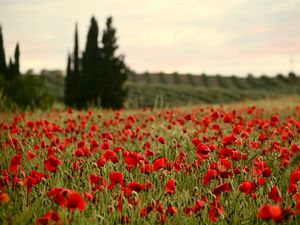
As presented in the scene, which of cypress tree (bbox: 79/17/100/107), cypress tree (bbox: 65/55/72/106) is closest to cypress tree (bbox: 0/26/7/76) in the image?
cypress tree (bbox: 65/55/72/106)

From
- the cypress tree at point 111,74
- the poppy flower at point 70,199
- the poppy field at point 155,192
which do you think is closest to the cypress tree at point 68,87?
the cypress tree at point 111,74

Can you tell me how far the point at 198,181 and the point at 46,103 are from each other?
15.8m

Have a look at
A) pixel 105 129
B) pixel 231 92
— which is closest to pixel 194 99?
pixel 231 92

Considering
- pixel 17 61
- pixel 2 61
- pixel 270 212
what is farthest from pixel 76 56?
pixel 270 212

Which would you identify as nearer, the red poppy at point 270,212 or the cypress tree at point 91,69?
the red poppy at point 270,212

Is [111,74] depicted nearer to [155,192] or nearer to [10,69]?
[10,69]

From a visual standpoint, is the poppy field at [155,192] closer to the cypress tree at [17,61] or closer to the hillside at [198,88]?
the cypress tree at [17,61]

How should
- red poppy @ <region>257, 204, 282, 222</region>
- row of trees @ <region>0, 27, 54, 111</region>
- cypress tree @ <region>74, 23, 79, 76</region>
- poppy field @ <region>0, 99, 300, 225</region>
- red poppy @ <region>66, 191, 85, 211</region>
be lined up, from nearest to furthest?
1. red poppy @ <region>257, 204, 282, 222</region>
2. red poppy @ <region>66, 191, 85, 211</region>
3. poppy field @ <region>0, 99, 300, 225</region>
4. row of trees @ <region>0, 27, 54, 111</region>
5. cypress tree @ <region>74, 23, 79, 76</region>

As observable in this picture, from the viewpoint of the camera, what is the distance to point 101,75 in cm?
2547

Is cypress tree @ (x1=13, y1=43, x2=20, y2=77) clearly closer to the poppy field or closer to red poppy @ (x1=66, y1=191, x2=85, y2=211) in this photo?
A: the poppy field

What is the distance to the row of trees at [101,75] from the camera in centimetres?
2489

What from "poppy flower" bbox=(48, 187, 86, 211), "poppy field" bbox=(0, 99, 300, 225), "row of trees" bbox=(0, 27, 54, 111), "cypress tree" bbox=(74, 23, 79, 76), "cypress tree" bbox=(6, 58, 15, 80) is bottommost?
"poppy field" bbox=(0, 99, 300, 225)

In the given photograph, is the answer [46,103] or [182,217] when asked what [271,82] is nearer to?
[46,103]

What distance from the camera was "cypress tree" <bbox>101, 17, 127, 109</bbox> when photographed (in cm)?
2478
